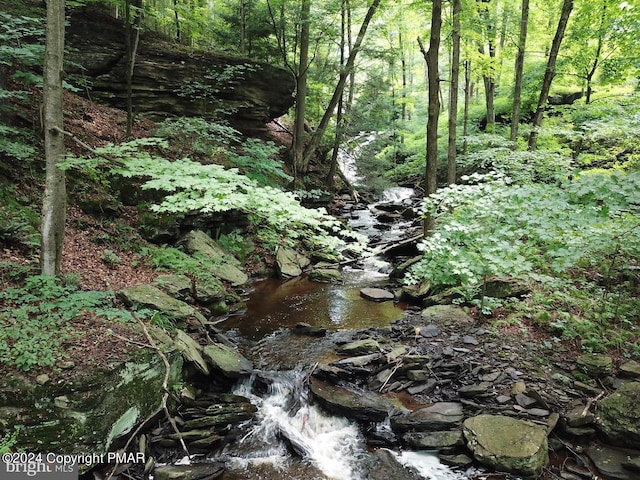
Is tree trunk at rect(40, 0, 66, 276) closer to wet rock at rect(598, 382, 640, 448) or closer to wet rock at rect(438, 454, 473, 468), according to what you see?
wet rock at rect(438, 454, 473, 468)

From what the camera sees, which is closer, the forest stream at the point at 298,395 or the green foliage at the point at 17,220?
the forest stream at the point at 298,395

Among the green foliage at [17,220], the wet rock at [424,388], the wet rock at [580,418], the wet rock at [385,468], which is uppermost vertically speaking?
the green foliage at [17,220]

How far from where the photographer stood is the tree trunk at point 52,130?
4.98 metres

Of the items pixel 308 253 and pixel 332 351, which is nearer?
pixel 332 351

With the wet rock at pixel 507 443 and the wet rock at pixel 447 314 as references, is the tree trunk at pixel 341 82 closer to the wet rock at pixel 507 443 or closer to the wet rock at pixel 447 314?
the wet rock at pixel 447 314

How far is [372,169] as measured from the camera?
2144 cm

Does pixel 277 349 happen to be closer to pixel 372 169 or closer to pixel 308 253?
pixel 308 253

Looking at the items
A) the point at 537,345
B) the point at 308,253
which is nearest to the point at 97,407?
the point at 537,345

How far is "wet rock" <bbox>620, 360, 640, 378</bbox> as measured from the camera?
17.1 feet

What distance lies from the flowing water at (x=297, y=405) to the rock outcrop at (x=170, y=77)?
8113 millimetres

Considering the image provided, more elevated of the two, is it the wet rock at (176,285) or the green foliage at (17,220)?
the green foliage at (17,220)

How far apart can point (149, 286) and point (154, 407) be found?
116 inches

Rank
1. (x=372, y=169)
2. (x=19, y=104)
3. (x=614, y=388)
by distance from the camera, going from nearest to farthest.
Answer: (x=614, y=388) → (x=19, y=104) → (x=372, y=169)

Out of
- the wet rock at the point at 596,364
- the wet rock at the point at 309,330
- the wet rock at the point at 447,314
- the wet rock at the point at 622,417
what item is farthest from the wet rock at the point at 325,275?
the wet rock at the point at 622,417
